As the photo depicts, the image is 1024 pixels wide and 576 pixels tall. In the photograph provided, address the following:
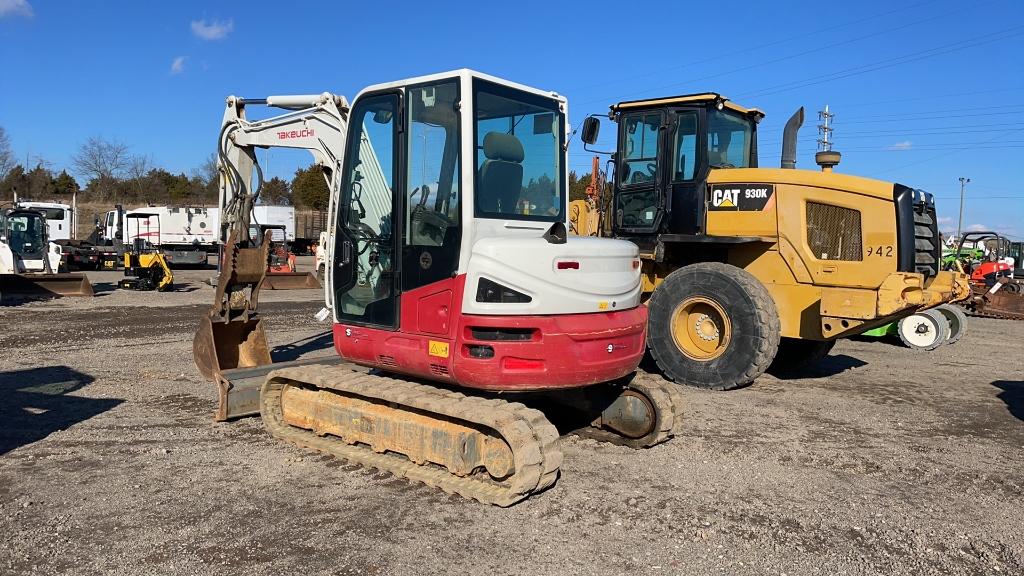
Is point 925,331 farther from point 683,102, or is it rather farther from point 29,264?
point 29,264

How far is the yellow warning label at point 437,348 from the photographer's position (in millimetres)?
5188

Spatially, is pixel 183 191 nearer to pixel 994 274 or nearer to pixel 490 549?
pixel 994 274

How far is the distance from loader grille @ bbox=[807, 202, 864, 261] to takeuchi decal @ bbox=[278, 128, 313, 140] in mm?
5613

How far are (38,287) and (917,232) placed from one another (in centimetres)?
1825

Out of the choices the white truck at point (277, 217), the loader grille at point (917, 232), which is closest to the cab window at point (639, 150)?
the loader grille at point (917, 232)

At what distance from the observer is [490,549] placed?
4297 millimetres

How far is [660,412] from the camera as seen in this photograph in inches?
237

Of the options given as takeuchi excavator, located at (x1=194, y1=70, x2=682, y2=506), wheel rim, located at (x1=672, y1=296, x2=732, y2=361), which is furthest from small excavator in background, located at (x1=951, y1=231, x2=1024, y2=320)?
takeuchi excavator, located at (x1=194, y1=70, x2=682, y2=506)

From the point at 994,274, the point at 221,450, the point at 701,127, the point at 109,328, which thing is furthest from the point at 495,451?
the point at 994,274

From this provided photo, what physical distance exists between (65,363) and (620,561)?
320 inches

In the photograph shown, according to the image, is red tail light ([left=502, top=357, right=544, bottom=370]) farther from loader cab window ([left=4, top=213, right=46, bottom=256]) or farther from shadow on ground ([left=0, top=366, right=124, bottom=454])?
loader cab window ([left=4, top=213, right=46, bottom=256])

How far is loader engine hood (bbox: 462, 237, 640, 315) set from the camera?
500cm

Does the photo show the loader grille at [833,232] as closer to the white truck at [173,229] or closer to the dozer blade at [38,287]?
the dozer blade at [38,287]

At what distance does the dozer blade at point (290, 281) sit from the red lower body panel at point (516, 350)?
1768 cm
